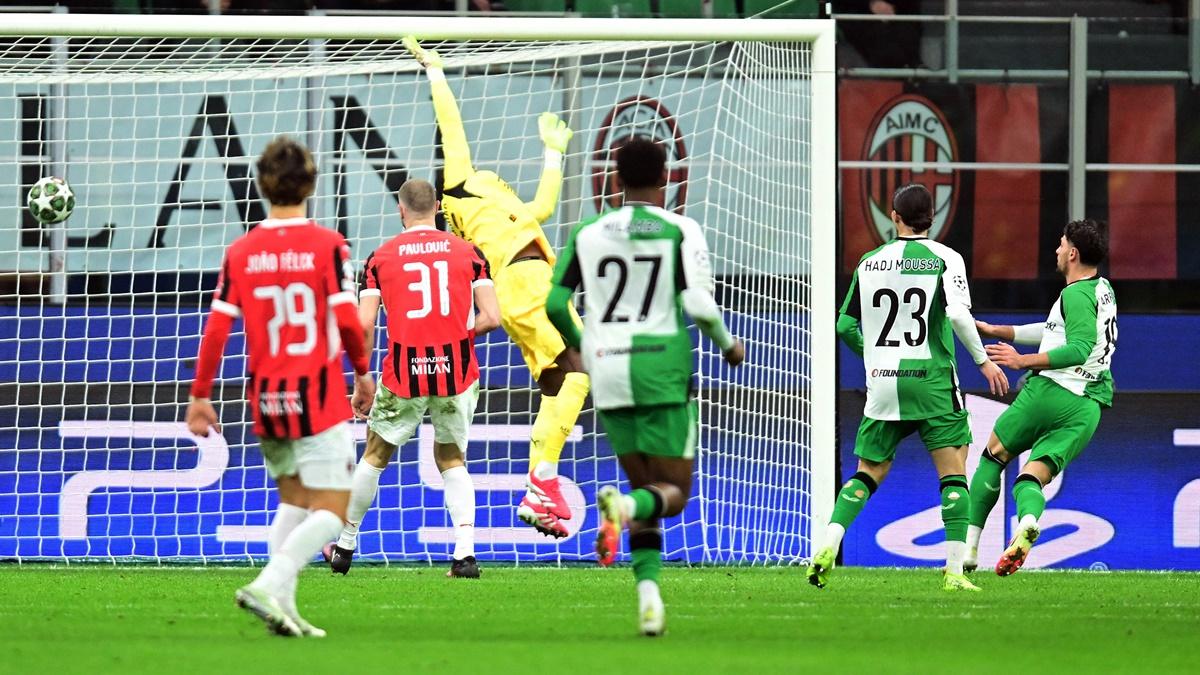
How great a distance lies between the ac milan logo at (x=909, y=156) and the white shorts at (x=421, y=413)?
4.25 metres

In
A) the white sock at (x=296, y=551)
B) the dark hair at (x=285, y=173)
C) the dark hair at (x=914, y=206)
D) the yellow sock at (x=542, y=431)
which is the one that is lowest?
the white sock at (x=296, y=551)

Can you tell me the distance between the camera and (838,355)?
10672 mm

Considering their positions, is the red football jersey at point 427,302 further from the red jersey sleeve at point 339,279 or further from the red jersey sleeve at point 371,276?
the red jersey sleeve at point 339,279

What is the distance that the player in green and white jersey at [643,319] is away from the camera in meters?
6.32

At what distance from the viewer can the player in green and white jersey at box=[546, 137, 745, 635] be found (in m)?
6.32

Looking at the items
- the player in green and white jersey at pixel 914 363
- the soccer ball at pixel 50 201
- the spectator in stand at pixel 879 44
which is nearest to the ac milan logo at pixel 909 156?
the spectator in stand at pixel 879 44

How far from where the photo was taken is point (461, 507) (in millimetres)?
9414

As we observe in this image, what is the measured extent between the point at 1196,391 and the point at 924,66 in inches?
127

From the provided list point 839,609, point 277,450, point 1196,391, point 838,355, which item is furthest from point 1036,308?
point 277,450

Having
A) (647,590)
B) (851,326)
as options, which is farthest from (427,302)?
(647,590)

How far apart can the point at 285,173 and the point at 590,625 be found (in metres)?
2.04

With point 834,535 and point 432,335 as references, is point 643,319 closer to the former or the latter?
point 834,535

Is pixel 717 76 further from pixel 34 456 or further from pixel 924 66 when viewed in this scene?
pixel 34 456

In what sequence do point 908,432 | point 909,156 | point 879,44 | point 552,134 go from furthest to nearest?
point 879,44 → point 909,156 → point 552,134 → point 908,432
